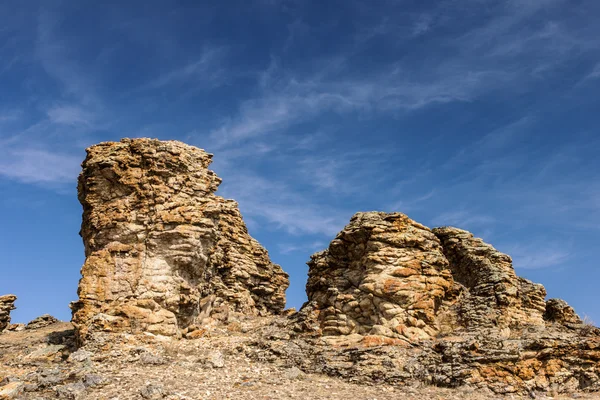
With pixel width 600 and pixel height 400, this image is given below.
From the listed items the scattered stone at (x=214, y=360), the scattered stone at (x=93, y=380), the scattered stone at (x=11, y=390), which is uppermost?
the scattered stone at (x=214, y=360)

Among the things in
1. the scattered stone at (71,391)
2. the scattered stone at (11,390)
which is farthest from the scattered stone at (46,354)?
the scattered stone at (71,391)

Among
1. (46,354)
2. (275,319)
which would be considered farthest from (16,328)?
(275,319)

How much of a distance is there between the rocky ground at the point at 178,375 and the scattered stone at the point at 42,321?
34.3 ft

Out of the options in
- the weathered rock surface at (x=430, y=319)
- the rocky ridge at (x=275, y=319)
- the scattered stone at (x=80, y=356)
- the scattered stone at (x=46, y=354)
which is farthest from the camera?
the scattered stone at (x=46, y=354)

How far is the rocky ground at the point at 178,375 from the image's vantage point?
1784 cm

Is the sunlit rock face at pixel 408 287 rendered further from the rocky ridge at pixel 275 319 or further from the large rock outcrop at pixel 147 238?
the large rock outcrop at pixel 147 238

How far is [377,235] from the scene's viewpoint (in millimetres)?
24031

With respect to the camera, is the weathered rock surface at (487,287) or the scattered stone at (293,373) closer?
the scattered stone at (293,373)

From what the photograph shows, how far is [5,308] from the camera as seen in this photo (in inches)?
1324

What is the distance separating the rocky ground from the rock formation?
978cm

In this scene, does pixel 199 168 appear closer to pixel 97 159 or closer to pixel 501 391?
pixel 97 159

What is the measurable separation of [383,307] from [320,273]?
3944 millimetres

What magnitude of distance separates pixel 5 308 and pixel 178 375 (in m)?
19.7

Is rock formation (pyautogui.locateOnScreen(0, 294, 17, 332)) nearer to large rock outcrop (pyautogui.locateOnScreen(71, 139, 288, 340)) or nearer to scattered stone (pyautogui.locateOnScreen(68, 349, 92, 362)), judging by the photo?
large rock outcrop (pyautogui.locateOnScreen(71, 139, 288, 340))
